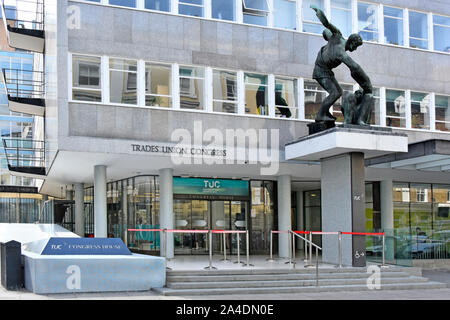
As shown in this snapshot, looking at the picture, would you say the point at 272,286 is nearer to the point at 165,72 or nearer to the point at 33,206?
the point at 165,72

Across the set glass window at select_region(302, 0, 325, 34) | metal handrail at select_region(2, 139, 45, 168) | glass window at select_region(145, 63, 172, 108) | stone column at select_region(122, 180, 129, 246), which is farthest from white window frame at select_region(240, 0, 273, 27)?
metal handrail at select_region(2, 139, 45, 168)

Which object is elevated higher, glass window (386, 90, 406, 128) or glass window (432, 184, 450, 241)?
glass window (386, 90, 406, 128)

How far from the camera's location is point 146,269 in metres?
14.9

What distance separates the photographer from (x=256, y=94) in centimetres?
2202

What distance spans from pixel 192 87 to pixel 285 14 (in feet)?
15.9

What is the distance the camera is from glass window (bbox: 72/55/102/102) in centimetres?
1923

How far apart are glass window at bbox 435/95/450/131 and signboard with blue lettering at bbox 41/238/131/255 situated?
15822mm

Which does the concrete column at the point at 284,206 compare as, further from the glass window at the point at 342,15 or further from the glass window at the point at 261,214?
the glass window at the point at 342,15

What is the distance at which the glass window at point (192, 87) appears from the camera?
20.8 m

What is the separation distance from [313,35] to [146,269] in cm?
1218

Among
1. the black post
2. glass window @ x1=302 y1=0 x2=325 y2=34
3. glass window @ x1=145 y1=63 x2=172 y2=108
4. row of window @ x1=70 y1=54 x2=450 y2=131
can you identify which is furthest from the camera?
glass window @ x1=302 y1=0 x2=325 y2=34

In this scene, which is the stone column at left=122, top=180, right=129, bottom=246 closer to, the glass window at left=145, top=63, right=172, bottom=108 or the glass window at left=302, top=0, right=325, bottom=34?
the glass window at left=145, top=63, right=172, bottom=108

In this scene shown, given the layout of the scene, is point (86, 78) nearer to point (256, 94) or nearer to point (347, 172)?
point (256, 94)

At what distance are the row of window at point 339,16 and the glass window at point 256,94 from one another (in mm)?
2020
